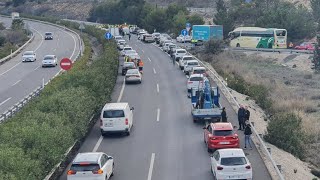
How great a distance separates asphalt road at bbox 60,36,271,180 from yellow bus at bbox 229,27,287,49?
44235 mm

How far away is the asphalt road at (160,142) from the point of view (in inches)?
926

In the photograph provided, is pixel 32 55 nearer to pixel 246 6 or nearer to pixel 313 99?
pixel 313 99

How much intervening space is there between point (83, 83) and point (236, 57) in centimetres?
4777

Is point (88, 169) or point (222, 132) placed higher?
point (88, 169)

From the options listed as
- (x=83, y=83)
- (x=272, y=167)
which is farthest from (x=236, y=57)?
(x=272, y=167)

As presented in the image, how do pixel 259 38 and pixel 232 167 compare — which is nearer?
pixel 232 167

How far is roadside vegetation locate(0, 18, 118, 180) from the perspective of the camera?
17.6 metres

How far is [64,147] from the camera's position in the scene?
22.3 meters

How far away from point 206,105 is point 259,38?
188ft

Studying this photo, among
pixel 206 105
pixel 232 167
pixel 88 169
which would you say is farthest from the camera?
pixel 206 105

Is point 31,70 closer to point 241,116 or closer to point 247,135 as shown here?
point 241,116

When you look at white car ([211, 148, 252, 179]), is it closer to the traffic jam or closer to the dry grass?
the traffic jam

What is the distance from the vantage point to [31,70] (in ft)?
193

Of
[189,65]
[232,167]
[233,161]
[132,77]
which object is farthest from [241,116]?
[189,65]
